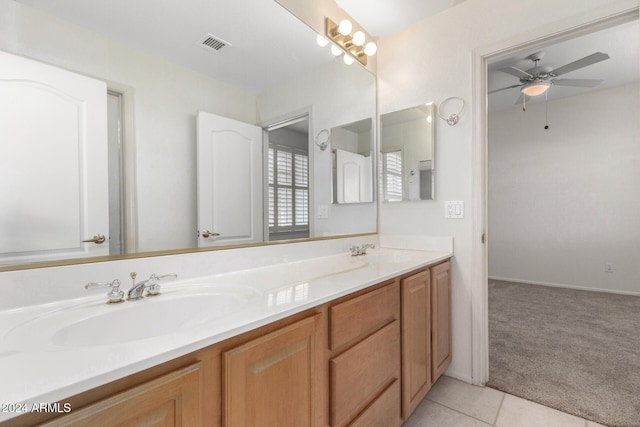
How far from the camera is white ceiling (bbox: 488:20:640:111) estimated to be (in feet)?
8.50

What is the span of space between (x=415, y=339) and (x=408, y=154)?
1235 millimetres

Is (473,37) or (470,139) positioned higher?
(473,37)

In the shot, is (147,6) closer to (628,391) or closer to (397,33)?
(397,33)

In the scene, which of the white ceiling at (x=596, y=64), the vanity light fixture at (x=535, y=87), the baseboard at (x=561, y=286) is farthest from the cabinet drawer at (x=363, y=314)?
the baseboard at (x=561, y=286)

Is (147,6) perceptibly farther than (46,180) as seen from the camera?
Yes

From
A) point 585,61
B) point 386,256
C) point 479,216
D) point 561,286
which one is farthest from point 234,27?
point 561,286

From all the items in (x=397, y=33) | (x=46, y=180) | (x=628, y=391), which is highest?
(x=397, y=33)

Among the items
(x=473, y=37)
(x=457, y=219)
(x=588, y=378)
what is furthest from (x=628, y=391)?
(x=473, y=37)

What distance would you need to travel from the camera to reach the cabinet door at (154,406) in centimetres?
48

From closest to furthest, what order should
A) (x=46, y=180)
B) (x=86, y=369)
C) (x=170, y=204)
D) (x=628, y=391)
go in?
(x=86, y=369) < (x=46, y=180) < (x=170, y=204) < (x=628, y=391)

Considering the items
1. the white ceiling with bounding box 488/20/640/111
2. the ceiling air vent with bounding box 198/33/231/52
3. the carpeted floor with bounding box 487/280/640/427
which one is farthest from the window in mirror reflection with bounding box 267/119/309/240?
the white ceiling with bounding box 488/20/640/111

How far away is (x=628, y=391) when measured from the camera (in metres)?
1.71

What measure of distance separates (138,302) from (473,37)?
2.24 m

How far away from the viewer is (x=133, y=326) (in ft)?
2.80
